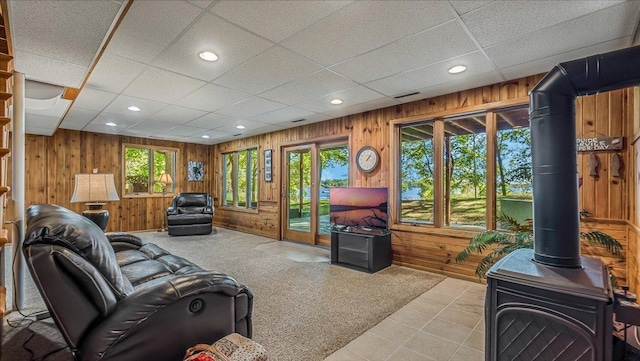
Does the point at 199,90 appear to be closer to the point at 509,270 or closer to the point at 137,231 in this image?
the point at 509,270

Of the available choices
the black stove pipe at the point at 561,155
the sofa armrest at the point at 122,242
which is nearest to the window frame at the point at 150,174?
the sofa armrest at the point at 122,242

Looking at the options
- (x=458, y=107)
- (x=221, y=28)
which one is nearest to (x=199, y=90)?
(x=221, y=28)

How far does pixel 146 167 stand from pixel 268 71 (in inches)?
234

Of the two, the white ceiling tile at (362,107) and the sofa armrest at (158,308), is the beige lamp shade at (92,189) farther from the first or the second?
the white ceiling tile at (362,107)

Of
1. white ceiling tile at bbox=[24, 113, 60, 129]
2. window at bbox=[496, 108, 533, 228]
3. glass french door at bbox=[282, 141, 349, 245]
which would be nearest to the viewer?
window at bbox=[496, 108, 533, 228]

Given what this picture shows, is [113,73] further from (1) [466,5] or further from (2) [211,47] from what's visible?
(1) [466,5]

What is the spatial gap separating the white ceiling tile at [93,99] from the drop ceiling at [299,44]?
1.1 inches

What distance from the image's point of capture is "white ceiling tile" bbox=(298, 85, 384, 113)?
364 centimetres

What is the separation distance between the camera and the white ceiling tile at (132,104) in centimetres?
398

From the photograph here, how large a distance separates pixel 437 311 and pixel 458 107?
7.95 ft

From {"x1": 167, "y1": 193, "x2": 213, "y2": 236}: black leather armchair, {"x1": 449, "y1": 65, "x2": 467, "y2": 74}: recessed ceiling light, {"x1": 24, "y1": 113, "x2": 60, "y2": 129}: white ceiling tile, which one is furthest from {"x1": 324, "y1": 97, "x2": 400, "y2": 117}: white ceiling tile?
{"x1": 24, "y1": 113, "x2": 60, "y2": 129}: white ceiling tile

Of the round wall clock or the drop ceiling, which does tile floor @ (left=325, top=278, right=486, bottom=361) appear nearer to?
the round wall clock

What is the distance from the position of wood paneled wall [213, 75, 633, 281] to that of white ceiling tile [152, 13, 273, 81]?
7.92ft

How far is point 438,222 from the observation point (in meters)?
3.84
